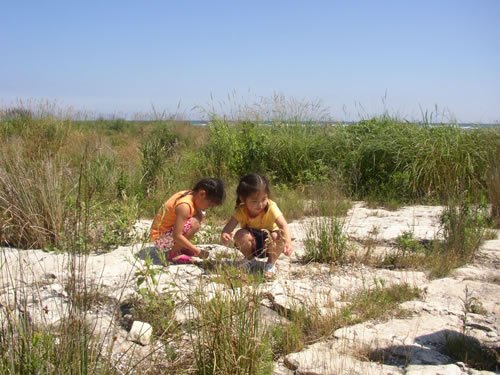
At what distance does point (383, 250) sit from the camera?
466 cm

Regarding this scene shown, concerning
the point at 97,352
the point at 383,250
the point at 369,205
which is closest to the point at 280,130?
the point at 369,205

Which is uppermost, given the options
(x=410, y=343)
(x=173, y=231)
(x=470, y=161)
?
(x=470, y=161)

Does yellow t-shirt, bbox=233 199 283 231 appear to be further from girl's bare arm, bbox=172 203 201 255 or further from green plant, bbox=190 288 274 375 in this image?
green plant, bbox=190 288 274 375

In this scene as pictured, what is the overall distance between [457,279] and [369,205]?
2912mm

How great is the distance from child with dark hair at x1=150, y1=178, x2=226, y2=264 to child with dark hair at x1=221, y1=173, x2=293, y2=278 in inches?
9.5

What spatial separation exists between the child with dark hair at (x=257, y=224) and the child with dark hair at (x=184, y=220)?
0.79ft

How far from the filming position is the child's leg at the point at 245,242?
3.94m

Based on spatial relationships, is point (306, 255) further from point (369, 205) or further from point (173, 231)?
point (369, 205)

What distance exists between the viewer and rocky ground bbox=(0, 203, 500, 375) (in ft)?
8.32

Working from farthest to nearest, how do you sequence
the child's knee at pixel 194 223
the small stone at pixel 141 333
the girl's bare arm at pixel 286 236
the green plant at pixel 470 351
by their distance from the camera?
the child's knee at pixel 194 223 < the girl's bare arm at pixel 286 236 < the small stone at pixel 141 333 < the green plant at pixel 470 351

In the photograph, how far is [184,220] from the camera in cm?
395

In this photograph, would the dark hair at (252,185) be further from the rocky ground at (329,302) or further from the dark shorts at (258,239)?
the rocky ground at (329,302)

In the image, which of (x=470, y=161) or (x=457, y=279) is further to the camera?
(x=470, y=161)

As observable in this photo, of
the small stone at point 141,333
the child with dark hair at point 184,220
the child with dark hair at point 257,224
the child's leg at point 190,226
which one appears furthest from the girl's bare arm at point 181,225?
the small stone at point 141,333
